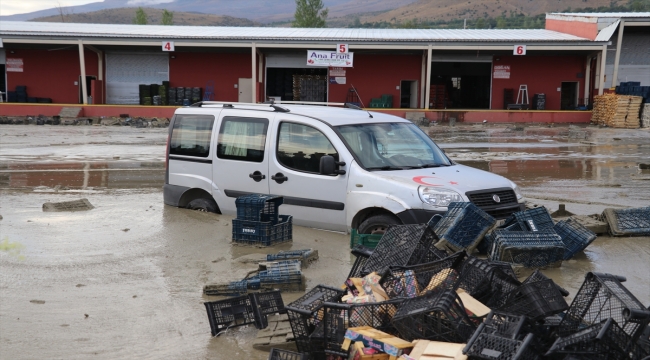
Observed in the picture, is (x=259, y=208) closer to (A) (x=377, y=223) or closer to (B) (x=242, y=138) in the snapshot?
(A) (x=377, y=223)

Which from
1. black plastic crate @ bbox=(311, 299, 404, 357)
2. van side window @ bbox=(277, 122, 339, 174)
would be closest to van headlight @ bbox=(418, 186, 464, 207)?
van side window @ bbox=(277, 122, 339, 174)

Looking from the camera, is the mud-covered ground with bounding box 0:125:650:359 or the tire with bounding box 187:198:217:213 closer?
the mud-covered ground with bounding box 0:125:650:359

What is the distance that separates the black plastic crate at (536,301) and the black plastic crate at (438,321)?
0.54 m

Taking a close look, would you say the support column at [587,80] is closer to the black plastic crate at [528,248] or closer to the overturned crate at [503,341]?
the black plastic crate at [528,248]

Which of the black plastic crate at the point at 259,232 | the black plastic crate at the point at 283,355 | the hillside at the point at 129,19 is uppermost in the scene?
the hillside at the point at 129,19

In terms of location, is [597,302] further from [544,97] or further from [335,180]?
[544,97]

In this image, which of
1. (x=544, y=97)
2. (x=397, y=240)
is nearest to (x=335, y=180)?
(x=397, y=240)

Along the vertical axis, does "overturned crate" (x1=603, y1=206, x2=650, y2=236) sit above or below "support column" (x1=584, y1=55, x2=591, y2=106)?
below

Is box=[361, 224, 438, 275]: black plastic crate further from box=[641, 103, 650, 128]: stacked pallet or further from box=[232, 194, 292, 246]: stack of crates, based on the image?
box=[641, 103, 650, 128]: stacked pallet

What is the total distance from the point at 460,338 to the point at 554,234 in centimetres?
339

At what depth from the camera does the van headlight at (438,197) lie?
8.59 meters

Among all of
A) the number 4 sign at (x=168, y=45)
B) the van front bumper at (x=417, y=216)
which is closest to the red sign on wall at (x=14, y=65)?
the number 4 sign at (x=168, y=45)

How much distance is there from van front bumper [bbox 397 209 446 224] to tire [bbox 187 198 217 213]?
10.4ft

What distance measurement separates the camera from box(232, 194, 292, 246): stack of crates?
883cm
